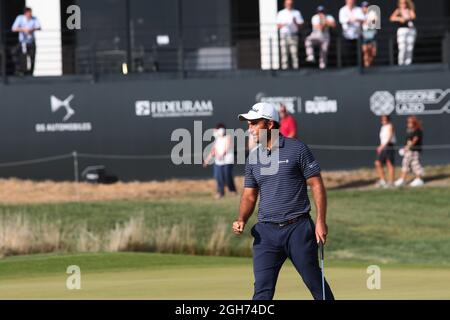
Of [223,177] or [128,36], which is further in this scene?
[128,36]

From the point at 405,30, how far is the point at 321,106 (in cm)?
258

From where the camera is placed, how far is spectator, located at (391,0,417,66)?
2981 cm

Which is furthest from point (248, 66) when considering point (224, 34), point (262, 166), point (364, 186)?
point (262, 166)

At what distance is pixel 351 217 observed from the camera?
2592cm

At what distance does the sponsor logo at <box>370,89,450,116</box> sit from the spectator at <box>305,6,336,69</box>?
156 cm

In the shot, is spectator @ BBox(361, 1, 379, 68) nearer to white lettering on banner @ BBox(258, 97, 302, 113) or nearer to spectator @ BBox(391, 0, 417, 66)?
spectator @ BBox(391, 0, 417, 66)

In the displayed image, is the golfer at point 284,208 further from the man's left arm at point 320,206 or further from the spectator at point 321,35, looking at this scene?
the spectator at point 321,35

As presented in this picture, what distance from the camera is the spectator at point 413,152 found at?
93.8 ft

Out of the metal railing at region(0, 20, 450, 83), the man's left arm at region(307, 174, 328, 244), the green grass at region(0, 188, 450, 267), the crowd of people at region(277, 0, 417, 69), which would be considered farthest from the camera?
the metal railing at region(0, 20, 450, 83)

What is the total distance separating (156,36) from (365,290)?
63.2 feet

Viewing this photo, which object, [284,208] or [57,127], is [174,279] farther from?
[57,127]

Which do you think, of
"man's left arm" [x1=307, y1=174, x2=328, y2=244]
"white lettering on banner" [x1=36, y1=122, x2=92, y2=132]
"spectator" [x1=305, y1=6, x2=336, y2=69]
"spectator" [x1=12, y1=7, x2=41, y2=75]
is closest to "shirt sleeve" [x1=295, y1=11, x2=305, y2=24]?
"spectator" [x1=305, y1=6, x2=336, y2=69]

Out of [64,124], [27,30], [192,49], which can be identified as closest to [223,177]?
[64,124]

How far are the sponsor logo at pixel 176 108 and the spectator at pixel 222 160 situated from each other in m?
2.57
